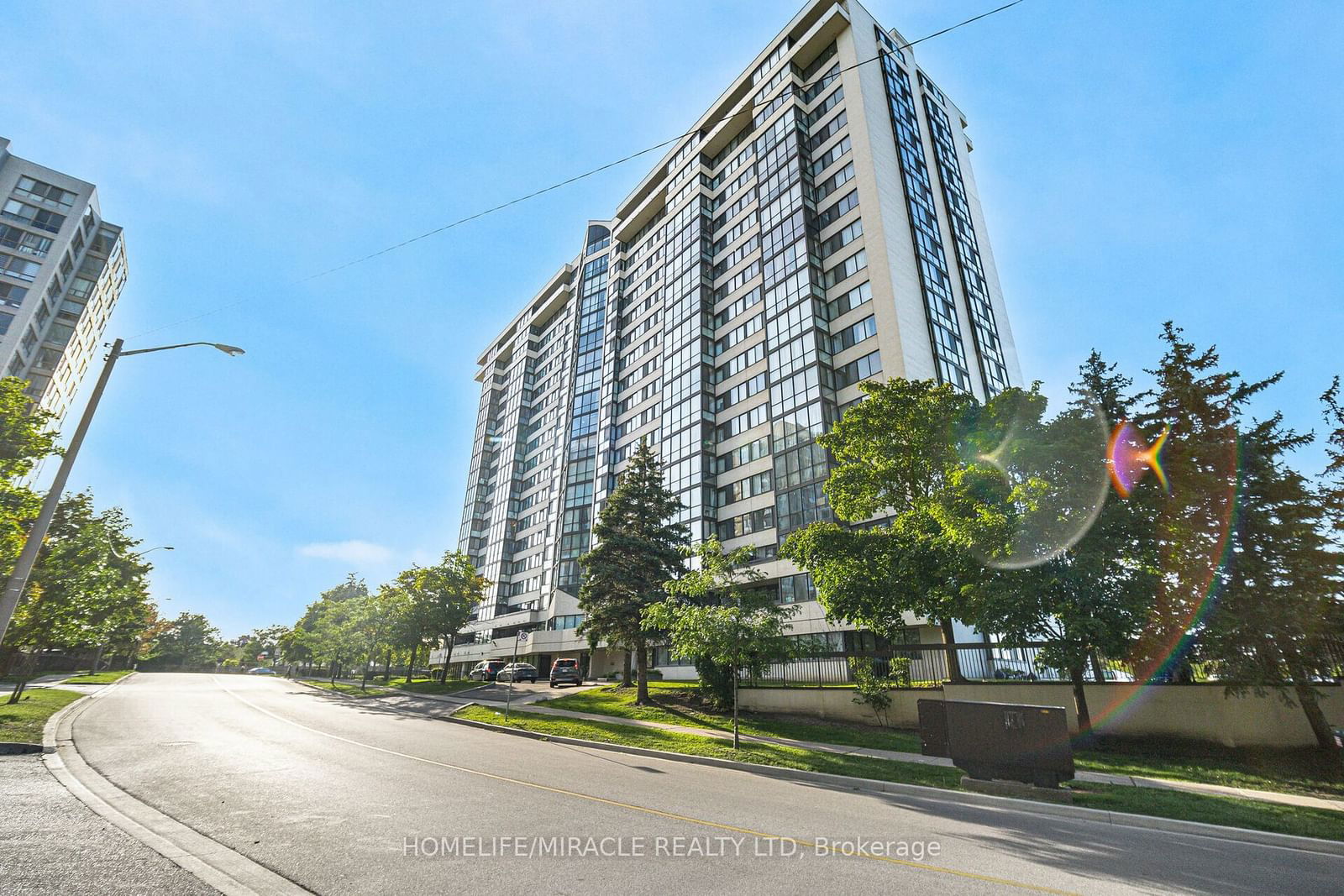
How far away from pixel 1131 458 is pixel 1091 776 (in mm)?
9207

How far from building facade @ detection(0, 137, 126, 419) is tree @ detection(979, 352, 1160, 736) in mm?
73762

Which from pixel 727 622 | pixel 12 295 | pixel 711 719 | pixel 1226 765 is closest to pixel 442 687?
pixel 711 719

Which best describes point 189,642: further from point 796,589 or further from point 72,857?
point 72,857

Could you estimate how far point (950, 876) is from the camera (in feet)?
20.4

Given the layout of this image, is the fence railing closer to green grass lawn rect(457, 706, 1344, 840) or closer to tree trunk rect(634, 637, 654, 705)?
green grass lawn rect(457, 706, 1344, 840)

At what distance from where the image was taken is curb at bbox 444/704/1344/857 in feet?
27.2

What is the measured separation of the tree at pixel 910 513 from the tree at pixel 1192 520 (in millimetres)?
4237

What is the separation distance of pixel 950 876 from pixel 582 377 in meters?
65.5

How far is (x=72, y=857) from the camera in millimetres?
5824

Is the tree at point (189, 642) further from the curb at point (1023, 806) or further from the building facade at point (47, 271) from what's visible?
the curb at point (1023, 806)

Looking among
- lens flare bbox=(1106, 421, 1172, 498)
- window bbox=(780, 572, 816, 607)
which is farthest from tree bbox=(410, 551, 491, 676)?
lens flare bbox=(1106, 421, 1172, 498)

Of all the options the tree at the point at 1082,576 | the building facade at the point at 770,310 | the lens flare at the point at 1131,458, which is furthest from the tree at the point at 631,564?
the lens flare at the point at 1131,458

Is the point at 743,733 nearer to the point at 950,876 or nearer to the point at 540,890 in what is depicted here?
the point at 950,876

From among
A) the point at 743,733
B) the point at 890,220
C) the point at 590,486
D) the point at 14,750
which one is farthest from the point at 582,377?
the point at 14,750
